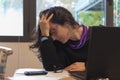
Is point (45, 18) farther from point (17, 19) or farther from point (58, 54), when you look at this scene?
point (17, 19)

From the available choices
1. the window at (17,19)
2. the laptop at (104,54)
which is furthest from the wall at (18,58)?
the laptop at (104,54)

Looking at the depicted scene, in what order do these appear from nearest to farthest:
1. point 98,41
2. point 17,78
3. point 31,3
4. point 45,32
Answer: point 98,41 → point 17,78 → point 45,32 → point 31,3

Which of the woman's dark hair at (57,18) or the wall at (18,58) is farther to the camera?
the wall at (18,58)

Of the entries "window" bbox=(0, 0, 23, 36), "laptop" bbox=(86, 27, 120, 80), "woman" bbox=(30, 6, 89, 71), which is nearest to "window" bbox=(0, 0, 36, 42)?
"window" bbox=(0, 0, 23, 36)

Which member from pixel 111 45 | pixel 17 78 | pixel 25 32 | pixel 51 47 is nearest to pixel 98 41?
pixel 111 45

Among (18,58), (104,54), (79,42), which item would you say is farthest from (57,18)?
(18,58)

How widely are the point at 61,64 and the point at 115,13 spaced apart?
1.60m

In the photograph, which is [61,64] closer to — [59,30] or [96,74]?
[59,30]

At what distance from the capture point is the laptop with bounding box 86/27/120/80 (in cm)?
117

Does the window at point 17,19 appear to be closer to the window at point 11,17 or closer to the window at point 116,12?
the window at point 11,17

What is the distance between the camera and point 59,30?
6.73ft

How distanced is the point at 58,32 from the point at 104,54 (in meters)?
0.90

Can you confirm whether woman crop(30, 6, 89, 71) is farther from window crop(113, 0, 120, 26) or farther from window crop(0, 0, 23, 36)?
window crop(113, 0, 120, 26)

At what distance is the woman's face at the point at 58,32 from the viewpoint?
6.72ft
